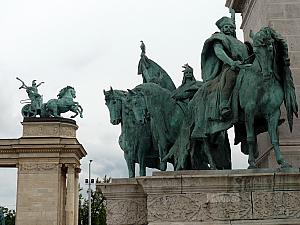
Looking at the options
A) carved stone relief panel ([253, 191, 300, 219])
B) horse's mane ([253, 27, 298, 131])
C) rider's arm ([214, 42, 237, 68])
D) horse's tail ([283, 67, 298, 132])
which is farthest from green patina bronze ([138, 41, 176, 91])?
carved stone relief panel ([253, 191, 300, 219])

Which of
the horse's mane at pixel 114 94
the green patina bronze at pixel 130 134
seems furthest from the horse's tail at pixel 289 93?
the horse's mane at pixel 114 94

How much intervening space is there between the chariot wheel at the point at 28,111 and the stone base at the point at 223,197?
40.6 meters

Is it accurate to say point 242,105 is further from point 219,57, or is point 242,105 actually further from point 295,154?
point 295,154

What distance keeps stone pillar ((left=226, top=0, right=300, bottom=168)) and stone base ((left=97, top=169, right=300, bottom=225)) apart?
237cm

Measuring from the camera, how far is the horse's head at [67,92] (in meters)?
51.6

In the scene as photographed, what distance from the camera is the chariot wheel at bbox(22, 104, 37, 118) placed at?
164 ft

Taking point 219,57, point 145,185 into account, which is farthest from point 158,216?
point 219,57

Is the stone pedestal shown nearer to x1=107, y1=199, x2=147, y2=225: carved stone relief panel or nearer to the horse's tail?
x1=107, y1=199, x2=147, y2=225: carved stone relief panel

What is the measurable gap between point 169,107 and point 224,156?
1602 millimetres

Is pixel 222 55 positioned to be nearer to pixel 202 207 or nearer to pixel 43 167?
pixel 202 207

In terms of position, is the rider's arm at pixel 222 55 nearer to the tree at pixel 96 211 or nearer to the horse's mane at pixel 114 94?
the horse's mane at pixel 114 94

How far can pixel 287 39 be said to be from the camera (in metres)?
13.6

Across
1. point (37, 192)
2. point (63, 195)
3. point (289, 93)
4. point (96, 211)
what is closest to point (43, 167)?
point (37, 192)

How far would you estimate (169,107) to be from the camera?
42.0 feet
